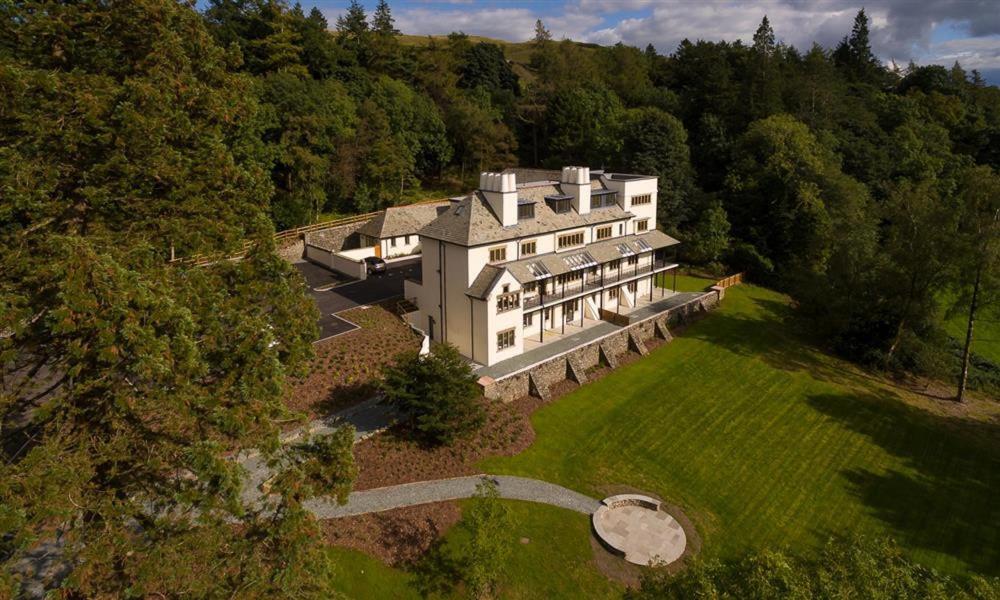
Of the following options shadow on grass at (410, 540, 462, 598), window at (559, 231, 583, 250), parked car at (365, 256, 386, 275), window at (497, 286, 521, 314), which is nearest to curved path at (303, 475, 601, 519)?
shadow on grass at (410, 540, 462, 598)

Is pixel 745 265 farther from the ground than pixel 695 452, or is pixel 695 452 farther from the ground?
pixel 745 265

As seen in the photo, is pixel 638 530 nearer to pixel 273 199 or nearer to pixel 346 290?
pixel 346 290

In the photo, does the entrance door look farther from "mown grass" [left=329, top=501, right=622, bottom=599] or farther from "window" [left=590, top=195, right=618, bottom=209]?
"mown grass" [left=329, top=501, right=622, bottom=599]

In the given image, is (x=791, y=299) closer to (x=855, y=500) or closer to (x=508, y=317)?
(x=855, y=500)

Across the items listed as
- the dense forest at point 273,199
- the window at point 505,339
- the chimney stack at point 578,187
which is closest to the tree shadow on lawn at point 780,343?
the dense forest at point 273,199

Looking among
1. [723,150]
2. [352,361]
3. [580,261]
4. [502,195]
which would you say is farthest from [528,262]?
[723,150]

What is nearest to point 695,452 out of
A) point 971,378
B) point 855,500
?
point 855,500
